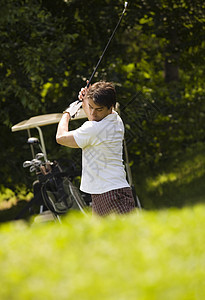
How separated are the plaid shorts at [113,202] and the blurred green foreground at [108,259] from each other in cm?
141

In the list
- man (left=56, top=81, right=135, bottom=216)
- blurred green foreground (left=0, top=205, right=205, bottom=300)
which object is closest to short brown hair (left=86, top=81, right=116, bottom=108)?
man (left=56, top=81, right=135, bottom=216)

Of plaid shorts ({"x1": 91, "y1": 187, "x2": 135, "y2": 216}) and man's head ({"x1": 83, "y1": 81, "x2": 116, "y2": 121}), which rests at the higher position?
man's head ({"x1": 83, "y1": 81, "x2": 116, "y2": 121})

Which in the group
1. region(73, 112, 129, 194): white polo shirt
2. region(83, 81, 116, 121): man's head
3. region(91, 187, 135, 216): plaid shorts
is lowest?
region(91, 187, 135, 216): plaid shorts

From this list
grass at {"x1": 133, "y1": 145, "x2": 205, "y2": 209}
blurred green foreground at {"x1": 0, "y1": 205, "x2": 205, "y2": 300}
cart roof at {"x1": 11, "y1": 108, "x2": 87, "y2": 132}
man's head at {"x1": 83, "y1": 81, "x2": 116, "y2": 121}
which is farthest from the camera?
grass at {"x1": 133, "y1": 145, "x2": 205, "y2": 209}

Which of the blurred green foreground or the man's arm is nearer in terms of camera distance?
the blurred green foreground

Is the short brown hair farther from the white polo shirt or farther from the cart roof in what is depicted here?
the cart roof

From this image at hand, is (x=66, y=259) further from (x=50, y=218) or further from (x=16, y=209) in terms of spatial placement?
(x=16, y=209)

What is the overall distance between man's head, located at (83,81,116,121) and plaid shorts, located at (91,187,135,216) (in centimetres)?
53

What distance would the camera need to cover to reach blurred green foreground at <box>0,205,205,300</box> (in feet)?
5.12

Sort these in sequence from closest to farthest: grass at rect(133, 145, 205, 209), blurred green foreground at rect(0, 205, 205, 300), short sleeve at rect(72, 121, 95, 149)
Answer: blurred green foreground at rect(0, 205, 205, 300), short sleeve at rect(72, 121, 95, 149), grass at rect(133, 145, 205, 209)

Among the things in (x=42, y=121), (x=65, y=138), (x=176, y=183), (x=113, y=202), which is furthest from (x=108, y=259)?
(x=176, y=183)

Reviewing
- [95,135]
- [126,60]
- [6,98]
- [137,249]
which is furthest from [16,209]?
[137,249]

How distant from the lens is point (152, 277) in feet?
5.17

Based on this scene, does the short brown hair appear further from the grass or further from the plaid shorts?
the grass
